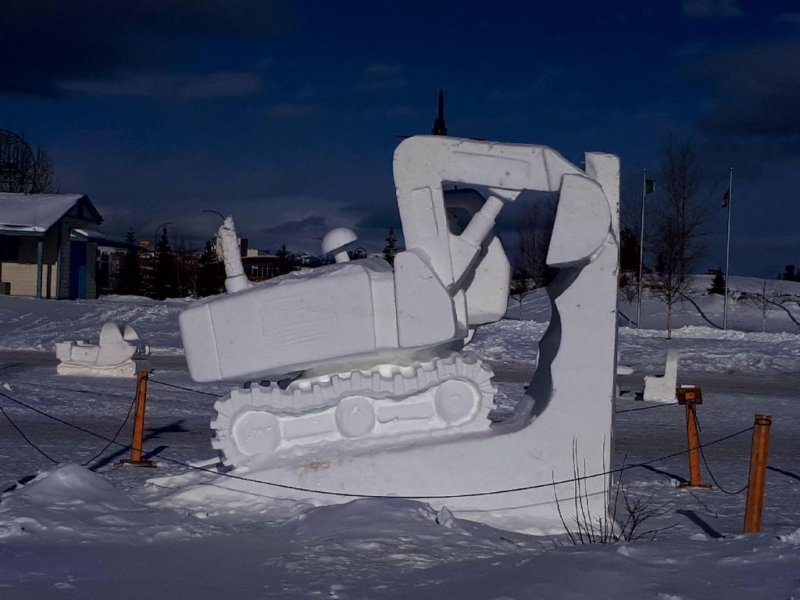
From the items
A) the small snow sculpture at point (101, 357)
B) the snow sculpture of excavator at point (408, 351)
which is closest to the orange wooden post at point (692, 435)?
the snow sculpture of excavator at point (408, 351)

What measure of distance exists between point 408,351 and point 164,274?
150 feet

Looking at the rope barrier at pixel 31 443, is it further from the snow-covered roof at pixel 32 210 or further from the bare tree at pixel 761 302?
the bare tree at pixel 761 302

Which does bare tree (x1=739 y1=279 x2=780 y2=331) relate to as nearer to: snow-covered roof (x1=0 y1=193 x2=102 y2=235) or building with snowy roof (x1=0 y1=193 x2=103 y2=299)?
snow-covered roof (x1=0 y1=193 x2=102 y2=235)

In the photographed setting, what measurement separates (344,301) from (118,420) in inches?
277

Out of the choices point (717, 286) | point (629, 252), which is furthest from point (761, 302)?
point (717, 286)

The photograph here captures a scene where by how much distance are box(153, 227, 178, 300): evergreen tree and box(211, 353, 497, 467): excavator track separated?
142 ft

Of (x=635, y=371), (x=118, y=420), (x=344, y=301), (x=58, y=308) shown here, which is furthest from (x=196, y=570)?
(x=58, y=308)

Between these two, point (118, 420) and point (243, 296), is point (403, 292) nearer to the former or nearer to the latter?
point (243, 296)

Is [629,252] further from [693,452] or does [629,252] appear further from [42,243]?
[693,452]

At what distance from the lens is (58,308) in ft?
111

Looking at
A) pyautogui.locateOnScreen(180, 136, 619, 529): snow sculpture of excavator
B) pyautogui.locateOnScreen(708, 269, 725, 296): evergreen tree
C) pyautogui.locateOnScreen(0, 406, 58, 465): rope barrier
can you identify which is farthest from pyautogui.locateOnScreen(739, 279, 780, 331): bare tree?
pyautogui.locateOnScreen(180, 136, 619, 529): snow sculpture of excavator

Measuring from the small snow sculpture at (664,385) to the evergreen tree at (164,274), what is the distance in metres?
36.8

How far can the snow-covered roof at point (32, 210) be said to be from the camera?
120ft

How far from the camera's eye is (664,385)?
1656 centimetres
